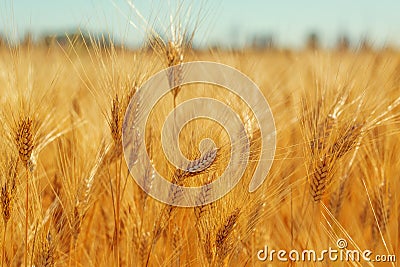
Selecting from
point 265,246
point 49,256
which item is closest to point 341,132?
point 265,246

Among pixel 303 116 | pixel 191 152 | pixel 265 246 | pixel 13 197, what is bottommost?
pixel 265 246

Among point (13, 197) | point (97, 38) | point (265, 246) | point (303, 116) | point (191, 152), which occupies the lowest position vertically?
point (265, 246)

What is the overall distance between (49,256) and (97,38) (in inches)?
22.7

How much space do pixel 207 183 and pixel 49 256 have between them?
43cm

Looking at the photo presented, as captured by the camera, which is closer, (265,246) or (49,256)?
(49,256)

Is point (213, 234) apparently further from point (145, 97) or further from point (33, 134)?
point (33, 134)

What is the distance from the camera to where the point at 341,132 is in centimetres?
135

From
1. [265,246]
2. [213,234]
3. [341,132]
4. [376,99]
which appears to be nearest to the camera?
[213,234]

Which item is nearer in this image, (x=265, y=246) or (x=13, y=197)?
(x=13, y=197)

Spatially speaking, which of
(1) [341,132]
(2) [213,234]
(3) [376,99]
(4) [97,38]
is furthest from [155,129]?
(3) [376,99]

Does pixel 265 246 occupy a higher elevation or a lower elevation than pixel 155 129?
lower

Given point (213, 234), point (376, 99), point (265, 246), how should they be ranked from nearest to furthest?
point (213, 234) < point (376, 99) < point (265, 246)

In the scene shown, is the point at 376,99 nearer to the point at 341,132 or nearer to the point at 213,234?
the point at 341,132

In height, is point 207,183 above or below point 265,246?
above
